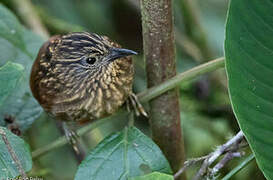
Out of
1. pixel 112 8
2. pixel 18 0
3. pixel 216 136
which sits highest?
pixel 18 0

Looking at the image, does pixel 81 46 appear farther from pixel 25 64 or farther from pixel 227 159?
pixel 227 159

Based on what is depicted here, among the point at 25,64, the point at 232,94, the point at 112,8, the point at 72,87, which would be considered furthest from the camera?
the point at 112,8

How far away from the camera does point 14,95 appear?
328cm

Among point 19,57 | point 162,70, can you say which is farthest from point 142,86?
point 162,70

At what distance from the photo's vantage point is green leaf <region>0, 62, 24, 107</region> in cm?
223

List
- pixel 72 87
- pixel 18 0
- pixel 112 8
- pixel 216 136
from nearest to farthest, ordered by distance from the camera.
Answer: pixel 72 87, pixel 216 136, pixel 18 0, pixel 112 8

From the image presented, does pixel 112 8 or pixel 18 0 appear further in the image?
pixel 112 8

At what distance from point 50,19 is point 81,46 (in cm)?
171

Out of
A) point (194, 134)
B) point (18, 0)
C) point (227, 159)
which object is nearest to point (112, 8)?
point (18, 0)

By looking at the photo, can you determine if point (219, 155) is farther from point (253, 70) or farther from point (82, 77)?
point (82, 77)

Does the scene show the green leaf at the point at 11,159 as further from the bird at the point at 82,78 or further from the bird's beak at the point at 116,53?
the bird's beak at the point at 116,53

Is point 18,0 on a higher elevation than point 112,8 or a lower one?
higher

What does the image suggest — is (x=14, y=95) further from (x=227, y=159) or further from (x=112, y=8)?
(x=112, y=8)

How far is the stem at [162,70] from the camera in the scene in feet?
7.96
